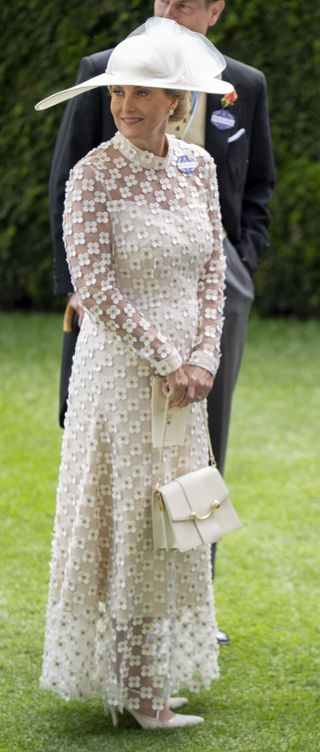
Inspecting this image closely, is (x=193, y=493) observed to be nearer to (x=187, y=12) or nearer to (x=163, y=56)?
(x=163, y=56)

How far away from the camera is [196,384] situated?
3.71 meters

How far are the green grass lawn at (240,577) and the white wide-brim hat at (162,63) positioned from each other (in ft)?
5.36

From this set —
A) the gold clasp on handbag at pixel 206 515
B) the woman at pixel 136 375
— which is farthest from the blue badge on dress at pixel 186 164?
the gold clasp on handbag at pixel 206 515

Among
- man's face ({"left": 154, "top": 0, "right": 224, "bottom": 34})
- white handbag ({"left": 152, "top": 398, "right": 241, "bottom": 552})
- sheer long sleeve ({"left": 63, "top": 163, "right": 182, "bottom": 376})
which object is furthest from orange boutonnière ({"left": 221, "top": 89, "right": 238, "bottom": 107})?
white handbag ({"left": 152, "top": 398, "right": 241, "bottom": 552})

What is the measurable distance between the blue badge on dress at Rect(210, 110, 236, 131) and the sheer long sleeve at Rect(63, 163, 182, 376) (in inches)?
34.7

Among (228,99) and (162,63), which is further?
(228,99)

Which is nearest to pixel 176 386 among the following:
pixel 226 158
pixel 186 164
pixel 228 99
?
pixel 186 164

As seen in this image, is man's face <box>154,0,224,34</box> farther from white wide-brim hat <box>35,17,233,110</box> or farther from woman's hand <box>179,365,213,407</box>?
woman's hand <box>179,365,213,407</box>

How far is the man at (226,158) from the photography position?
4.21 meters

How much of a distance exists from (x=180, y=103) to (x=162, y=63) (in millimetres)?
155

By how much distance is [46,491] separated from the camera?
651 centimetres

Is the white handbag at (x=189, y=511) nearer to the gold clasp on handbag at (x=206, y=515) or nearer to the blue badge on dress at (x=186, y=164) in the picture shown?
the gold clasp on handbag at (x=206, y=515)

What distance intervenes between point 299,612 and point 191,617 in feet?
3.84

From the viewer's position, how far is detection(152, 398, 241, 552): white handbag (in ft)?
12.0
